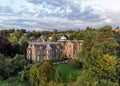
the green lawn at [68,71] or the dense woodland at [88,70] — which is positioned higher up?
the dense woodland at [88,70]

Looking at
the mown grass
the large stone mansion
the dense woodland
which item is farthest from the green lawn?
the large stone mansion

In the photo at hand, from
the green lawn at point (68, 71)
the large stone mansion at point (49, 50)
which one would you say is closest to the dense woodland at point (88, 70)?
the green lawn at point (68, 71)

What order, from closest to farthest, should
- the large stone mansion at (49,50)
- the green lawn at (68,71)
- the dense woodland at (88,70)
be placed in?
1. the dense woodland at (88,70)
2. the green lawn at (68,71)
3. the large stone mansion at (49,50)

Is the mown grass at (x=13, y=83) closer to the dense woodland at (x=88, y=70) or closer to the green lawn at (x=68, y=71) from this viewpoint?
the dense woodland at (x=88, y=70)

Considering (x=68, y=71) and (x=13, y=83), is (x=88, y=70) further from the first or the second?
(x=68, y=71)

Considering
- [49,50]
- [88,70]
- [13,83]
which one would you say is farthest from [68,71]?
[49,50]

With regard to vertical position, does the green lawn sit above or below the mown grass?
above

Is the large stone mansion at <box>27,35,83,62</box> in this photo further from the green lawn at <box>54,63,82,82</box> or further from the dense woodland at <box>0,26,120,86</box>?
the dense woodland at <box>0,26,120,86</box>

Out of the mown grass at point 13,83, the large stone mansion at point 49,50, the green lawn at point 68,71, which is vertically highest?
the large stone mansion at point 49,50

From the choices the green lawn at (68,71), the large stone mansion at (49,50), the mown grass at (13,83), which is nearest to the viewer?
the mown grass at (13,83)

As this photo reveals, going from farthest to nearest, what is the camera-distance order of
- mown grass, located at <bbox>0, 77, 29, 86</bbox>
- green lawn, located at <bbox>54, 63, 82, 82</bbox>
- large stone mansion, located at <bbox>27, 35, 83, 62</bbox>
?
large stone mansion, located at <bbox>27, 35, 83, 62</bbox>, green lawn, located at <bbox>54, 63, 82, 82</bbox>, mown grass, located at <bbox>0, 77, 29, 86</bbox>

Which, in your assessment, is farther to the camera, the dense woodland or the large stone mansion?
the large stone mansion
